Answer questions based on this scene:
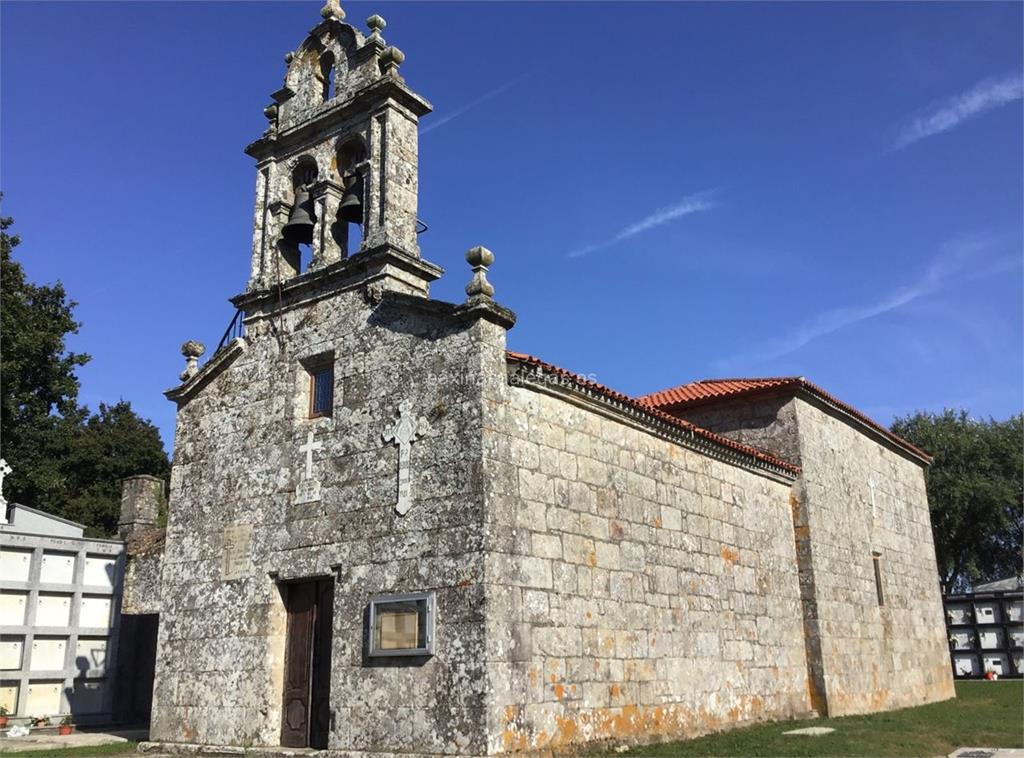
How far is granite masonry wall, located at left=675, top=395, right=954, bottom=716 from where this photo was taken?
43.8ft

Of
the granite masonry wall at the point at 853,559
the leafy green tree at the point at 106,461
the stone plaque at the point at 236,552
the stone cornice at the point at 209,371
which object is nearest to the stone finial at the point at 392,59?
the stone cornice at the point at 209,371

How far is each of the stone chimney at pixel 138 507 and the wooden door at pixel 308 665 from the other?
23.4 feet

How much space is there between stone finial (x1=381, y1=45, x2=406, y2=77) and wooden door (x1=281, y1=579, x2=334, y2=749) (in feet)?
19.5

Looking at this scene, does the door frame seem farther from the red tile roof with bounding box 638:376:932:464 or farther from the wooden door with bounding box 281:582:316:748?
the red tile roof with bounding box 638:376:932:464

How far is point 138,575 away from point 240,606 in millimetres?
4977

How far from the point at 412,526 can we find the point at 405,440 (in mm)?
878

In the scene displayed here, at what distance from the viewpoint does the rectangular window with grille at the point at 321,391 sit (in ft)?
32.8

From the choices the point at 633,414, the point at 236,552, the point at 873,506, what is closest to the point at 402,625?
the point at 236,552

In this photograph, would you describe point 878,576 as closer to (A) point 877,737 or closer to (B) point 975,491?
(A) point 877,737

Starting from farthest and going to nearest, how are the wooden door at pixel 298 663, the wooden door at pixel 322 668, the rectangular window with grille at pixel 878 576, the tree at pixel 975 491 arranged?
the tree at pixel 975 491, the rectangular window with grille at pixel 878 576, the wooden door at pixel 298 663, the wooden door at pixel 322 668

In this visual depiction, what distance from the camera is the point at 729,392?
1455 cm

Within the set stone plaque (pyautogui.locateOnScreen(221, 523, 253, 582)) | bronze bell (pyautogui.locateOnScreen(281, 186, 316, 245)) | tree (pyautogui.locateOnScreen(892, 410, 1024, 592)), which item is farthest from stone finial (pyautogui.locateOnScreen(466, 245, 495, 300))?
tree (pyautogui.locateOnScreen(892, 410, 1024, 592))

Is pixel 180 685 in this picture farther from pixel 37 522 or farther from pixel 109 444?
pixel 109 444

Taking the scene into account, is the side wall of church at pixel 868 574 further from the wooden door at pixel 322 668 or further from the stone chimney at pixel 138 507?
the stone chimney at pixel 138 507
